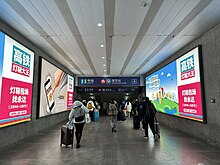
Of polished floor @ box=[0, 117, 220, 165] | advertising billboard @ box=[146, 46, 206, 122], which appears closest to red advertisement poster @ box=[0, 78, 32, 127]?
polished floor @ box=[0, 117, 220, 165]

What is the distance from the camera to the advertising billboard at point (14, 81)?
13.7ft

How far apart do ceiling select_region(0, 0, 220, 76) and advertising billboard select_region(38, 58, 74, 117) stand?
3.68 feet

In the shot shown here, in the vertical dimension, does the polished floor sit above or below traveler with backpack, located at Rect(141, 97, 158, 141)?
below

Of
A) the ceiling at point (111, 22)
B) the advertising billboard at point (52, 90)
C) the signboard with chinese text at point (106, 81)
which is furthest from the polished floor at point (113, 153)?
the signboard with chinese text at point (106, 81)

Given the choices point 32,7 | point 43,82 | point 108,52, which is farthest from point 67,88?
point 32,7

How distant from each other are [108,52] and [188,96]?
381cm

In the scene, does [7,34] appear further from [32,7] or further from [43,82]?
[43,82]

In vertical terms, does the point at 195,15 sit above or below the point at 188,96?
above

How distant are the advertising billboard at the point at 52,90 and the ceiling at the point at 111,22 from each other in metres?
1.12

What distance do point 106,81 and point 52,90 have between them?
5.99 metres

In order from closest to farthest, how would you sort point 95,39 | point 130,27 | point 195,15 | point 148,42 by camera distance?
point 195,15
point 130,27
point 95,39
point 148,42

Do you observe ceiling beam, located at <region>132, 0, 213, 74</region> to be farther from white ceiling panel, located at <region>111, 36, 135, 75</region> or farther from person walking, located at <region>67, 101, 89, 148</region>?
person walking, located at <region>67, 101, 89, 148</region>

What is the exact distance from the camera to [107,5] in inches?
141

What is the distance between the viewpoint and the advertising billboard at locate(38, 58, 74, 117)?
6.73 m
